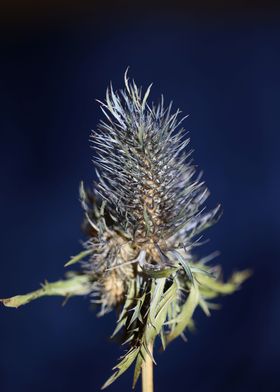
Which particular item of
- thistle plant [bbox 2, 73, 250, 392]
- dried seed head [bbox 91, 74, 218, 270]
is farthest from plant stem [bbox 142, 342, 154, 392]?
→ dried seed head [bbox 91, 74, 218, 270]

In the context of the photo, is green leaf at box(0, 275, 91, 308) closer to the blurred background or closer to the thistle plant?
the thistle plant

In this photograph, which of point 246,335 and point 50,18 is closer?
point 246,335

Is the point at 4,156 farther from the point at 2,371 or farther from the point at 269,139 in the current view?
the point at 269,139

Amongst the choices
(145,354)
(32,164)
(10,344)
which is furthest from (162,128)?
(10,344)

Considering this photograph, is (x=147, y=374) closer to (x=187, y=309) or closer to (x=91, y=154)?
(x=187, y=309)

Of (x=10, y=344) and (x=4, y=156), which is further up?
(x=4, y=156)

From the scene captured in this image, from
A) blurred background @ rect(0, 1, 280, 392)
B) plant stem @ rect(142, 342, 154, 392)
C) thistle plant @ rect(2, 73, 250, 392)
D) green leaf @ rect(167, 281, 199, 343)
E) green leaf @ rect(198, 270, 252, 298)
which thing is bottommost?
plant stem @ rect(142, 342, 154, 392)

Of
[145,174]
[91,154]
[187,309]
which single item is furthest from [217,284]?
[91,154]
